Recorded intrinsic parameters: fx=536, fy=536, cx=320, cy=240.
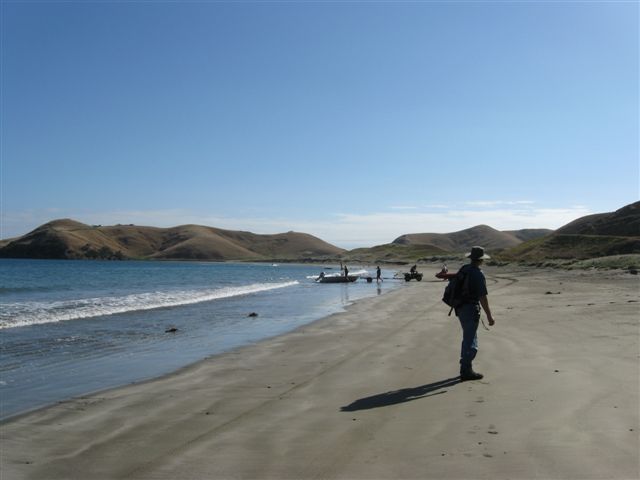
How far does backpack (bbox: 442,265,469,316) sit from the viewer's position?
842 cm

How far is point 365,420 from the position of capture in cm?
630

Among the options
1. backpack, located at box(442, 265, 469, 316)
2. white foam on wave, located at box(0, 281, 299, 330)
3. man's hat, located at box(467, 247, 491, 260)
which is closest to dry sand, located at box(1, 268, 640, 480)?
backpack, located at box(442, 265, 469, 316)

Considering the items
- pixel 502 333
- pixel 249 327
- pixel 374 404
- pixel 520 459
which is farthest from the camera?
pixel 249 327

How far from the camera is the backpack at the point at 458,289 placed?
8422mm

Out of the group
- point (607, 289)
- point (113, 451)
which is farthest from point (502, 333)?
point (607, 289)

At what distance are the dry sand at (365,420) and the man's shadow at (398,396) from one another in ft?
0.10

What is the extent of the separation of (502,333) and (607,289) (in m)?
13.6

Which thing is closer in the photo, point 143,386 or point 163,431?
point 163,431

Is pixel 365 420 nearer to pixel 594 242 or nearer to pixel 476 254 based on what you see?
pixel 476 254

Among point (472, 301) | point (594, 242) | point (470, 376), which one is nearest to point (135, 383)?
point (470, 376)

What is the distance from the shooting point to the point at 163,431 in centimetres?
635

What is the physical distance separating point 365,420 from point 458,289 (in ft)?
10.1

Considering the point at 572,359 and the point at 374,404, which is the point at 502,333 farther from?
the point at 374,404

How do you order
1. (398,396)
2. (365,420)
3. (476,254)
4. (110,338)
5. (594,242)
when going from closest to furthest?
(365,420), (398,396), (476,254), (110,338), (594,242)
